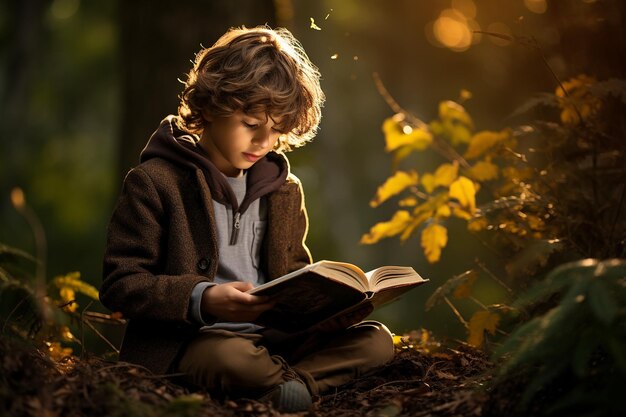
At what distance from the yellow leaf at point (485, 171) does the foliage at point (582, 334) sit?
1781mm

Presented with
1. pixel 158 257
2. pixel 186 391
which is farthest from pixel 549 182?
pixel 186 391

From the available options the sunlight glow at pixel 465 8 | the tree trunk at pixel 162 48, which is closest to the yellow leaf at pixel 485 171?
the tree trunk at pixel 162 48

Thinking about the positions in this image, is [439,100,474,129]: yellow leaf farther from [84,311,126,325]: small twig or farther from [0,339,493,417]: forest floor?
[84,311,126,325]: small twig

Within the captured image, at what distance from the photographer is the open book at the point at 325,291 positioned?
9.78 ft

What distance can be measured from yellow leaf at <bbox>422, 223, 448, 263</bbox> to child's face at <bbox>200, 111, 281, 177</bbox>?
1.04 meters

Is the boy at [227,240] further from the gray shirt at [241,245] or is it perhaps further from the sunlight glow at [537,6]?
the sunlight glow at [537,6]

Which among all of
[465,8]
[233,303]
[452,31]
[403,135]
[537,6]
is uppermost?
[465,8]

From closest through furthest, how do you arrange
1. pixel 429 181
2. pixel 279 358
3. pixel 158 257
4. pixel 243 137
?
1. pixel 279 358
2. pixel 158 257
3. pixel 243 137
4. pixel 429 181

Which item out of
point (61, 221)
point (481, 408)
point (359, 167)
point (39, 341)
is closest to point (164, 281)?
point (39, 341)

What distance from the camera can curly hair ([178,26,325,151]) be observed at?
3648mm

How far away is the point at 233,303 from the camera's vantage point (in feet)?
10.2

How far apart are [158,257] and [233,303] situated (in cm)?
52

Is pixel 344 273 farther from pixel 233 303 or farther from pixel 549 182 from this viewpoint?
pixel 549 182

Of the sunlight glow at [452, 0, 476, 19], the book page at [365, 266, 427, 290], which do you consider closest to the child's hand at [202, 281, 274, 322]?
the book page at [365, 266, 427, 290]
